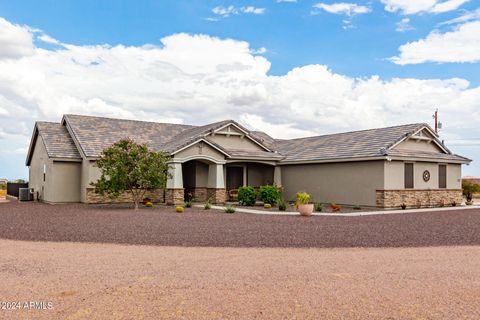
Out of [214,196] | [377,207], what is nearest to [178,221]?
[214,196]

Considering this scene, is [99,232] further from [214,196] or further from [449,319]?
[214,196]

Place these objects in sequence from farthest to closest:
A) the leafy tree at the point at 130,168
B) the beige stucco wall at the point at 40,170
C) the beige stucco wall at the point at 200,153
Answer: the beige stucco wall at the point at 40,170 < the beige stucco wall at the point at 200,153 < the leafy tree at the point at 130,168

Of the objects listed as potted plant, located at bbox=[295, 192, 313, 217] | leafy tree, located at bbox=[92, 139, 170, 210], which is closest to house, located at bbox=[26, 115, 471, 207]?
leafy tree, located at bbox=[92, 139, 170, 210]

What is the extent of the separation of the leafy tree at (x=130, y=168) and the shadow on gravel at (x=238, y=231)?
4661 millimetres

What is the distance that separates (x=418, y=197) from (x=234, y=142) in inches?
458

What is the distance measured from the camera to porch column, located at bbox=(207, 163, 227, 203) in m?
26.0

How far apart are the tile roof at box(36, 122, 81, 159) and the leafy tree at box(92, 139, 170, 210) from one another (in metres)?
5.02

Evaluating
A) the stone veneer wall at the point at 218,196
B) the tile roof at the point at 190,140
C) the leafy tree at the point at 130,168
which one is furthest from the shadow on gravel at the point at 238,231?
the stone veneer wall at the point at 218,196

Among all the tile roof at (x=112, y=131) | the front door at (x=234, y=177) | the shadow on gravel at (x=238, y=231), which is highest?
the tile roof at (x=112, y=131)

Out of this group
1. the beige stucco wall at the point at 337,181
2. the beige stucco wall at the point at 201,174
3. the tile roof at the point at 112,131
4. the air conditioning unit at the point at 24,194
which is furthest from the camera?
the air conditioning unit at the point at 24,194

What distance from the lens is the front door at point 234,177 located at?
29547 millimetres

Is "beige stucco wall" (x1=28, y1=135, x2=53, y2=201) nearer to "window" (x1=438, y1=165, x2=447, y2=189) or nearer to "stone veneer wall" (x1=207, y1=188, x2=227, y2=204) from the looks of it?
"stone veneer wall" (x1=207, y1=188, x2=227, y2=204)

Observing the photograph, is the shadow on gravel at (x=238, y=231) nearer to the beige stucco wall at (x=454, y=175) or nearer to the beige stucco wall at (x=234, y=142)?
the beige stucco wall at (x=454, y=175)

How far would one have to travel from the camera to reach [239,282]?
7211 mm
